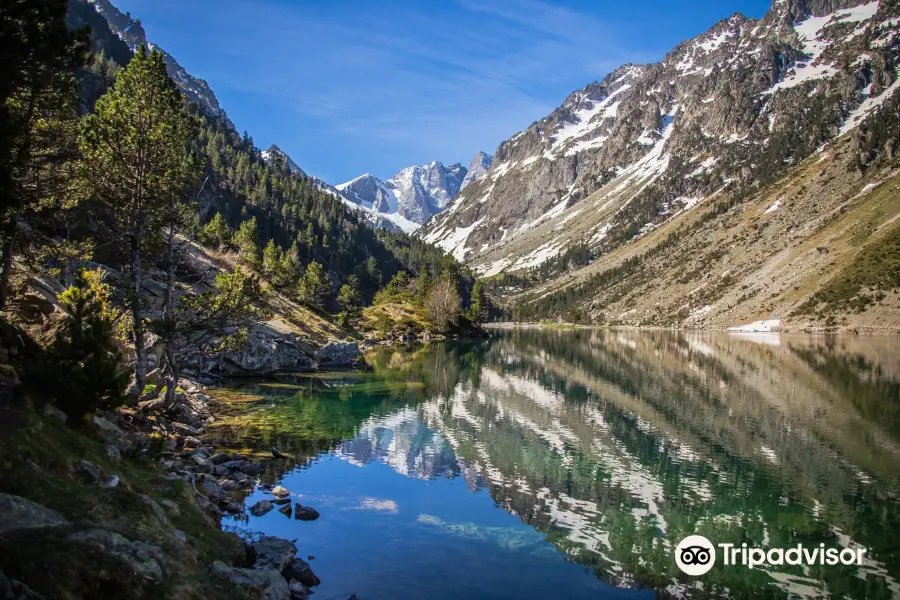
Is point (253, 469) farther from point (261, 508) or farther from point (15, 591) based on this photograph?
point (15, 591)

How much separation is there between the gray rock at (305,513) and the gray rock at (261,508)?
1136mm

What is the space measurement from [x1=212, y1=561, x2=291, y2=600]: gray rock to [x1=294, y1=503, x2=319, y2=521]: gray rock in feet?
27.4

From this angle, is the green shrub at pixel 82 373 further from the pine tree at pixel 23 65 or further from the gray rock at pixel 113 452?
the pine tree at pixel 23 65

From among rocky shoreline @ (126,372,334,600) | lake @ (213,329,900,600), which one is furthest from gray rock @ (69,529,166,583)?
lake @ (213,329,900,600)

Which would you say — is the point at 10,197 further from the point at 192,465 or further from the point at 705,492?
the point at 705,492

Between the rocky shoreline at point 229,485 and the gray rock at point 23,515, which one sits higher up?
the gray rock at point 23,515

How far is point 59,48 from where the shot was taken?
1590 cm

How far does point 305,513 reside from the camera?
80.1 feet

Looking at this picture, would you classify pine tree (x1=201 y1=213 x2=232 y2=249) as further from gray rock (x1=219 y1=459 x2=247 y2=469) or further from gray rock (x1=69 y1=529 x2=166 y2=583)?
gray rock (x1=69 y1=529 x2=166 y2=583)

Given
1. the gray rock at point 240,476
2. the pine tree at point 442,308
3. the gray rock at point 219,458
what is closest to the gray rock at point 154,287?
the gray rock at point 219,458

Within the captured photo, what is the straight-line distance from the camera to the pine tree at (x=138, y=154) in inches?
1133

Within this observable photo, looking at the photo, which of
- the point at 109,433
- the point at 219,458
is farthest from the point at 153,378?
the point at 109,433

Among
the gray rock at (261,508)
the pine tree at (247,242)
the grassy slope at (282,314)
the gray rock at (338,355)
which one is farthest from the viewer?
the pine tree at (247,242)

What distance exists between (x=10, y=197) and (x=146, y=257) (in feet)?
71.9
